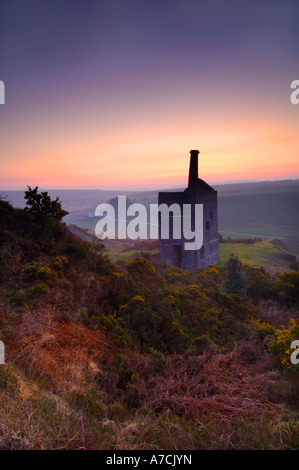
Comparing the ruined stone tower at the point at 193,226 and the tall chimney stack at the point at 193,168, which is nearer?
the ruined stone tower at the point at 193,226

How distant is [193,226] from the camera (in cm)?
2470

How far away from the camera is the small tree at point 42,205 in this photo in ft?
31.6

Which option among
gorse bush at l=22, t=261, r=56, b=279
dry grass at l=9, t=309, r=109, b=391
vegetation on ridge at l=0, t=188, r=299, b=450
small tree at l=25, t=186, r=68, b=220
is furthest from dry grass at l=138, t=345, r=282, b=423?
small tree at l=25, t=186, r=68, b=220

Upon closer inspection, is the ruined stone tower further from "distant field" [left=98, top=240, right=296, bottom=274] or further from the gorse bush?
the gorse bush

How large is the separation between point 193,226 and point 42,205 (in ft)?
55.0

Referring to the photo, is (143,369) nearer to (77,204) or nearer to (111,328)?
(111,328)

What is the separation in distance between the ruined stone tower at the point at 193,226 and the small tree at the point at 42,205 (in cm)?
1522

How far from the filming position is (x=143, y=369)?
5.44m

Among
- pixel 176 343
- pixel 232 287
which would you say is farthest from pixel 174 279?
pixel 176 343

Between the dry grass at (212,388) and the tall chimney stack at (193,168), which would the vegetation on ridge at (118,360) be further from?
the tall chimney stack at (193,168)

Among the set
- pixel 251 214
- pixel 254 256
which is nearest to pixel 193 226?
pixel 254 256

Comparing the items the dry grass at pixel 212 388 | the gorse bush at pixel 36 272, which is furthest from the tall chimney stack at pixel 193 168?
the dry grass at pixel 212 388

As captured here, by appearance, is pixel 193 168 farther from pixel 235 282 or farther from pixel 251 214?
pixel 251 214
